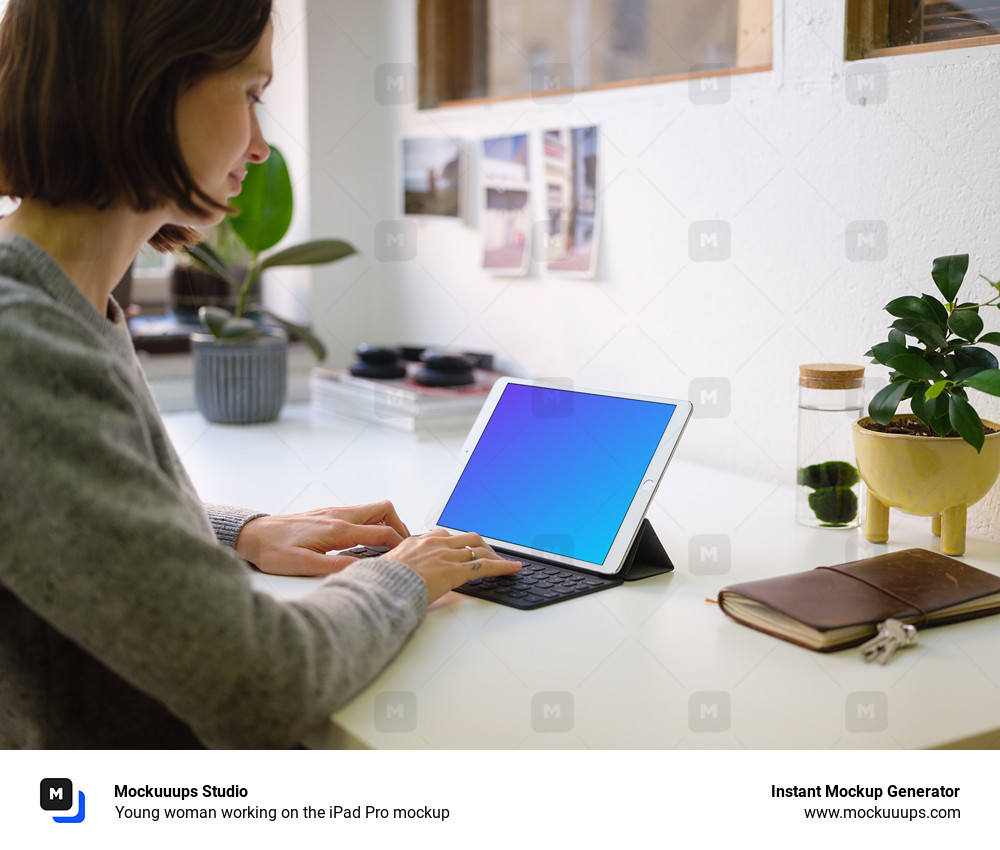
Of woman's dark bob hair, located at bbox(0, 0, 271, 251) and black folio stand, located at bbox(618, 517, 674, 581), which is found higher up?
woman's dark bob hair, located at bbox(0, 0, 271, 251)

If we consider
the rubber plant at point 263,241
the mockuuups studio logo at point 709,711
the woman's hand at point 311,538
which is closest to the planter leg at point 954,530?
the mockuuups studio logo at point 709,711

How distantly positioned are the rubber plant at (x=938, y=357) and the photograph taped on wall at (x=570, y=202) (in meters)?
0.65

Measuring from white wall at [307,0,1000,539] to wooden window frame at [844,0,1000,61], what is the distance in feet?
0.04

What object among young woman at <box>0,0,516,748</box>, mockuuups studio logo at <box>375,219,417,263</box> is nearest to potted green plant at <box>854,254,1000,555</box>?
young woman at <box>0,0,516,748</box>

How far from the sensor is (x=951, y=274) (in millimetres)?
993

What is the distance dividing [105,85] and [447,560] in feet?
1.46

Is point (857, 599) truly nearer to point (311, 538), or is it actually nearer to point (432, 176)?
point (311, 538)

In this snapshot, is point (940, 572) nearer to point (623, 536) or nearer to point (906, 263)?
point (623, 536)

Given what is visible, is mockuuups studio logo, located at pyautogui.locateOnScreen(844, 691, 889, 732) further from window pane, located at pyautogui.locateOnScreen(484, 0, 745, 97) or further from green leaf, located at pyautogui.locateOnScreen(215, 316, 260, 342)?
green leaf, located at pyautogui.locateOnScreen(215, 316, 260, 342)

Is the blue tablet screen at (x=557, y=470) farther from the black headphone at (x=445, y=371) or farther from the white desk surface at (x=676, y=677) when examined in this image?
the black headphone at (x=445, y=371)

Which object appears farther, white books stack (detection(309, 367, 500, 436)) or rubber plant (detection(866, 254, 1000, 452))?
white books stack (detection(309, 367, 500, 436))

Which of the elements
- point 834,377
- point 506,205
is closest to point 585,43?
point 506,205

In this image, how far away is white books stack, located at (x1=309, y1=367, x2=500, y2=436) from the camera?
160 centimetres
